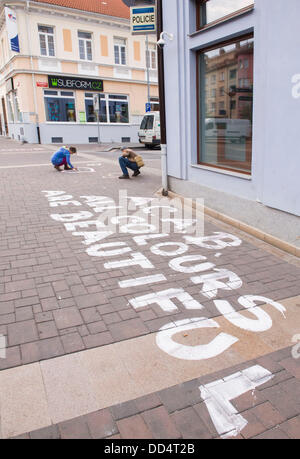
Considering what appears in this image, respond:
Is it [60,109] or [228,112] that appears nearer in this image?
[228,112]

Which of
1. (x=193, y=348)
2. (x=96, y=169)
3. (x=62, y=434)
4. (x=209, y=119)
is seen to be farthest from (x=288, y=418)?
(x=96, y=169)

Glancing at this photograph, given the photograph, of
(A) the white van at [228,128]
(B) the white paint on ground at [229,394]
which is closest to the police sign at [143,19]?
(A) the white van at [228,128]

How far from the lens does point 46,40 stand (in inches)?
1043

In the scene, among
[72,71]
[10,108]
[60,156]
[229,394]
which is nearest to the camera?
[229,394]

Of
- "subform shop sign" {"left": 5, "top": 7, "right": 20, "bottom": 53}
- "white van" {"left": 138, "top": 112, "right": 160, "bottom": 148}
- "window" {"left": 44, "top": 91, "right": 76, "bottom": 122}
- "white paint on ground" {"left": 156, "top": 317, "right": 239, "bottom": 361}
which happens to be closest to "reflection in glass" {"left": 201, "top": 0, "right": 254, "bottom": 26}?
"white paint on ground" {"left": 156, "top": 317, "right": 239, "bottom": 361}

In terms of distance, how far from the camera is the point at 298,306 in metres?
3.90

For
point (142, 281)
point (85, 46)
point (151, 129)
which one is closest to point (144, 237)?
point (142, 281)

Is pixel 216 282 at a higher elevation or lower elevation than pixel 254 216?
lower

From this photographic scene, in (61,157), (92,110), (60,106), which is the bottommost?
(61,157)

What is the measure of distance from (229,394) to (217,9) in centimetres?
651

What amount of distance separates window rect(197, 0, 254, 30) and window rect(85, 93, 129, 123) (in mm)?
22941

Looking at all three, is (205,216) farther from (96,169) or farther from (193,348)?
(96,169)

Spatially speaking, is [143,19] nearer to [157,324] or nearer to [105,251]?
[105,251]

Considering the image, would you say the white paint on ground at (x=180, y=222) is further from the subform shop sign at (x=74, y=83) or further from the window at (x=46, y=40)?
the window at (x=46, y=40)
